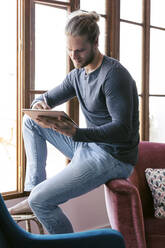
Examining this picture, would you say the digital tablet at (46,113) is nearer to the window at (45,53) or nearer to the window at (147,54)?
the window at (45,53)

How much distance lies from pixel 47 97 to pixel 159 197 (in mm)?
942

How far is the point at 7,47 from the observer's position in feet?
9.40

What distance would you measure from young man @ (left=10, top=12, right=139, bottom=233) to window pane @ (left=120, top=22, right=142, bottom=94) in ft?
4.76

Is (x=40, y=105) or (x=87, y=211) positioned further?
(x=87, y=211)

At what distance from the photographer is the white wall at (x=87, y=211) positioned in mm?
3254

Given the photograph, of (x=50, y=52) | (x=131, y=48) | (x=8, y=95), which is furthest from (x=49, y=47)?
(x=131, y=48)

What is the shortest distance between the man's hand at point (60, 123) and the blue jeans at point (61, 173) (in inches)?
7.3

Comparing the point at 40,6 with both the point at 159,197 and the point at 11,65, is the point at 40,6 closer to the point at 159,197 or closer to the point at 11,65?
the point at 11,65

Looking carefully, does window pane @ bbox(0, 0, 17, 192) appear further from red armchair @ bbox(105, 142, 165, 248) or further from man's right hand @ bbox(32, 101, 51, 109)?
red armchair @ bbox(105, 142, 165, 248)

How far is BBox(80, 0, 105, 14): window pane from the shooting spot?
3401 millimetres

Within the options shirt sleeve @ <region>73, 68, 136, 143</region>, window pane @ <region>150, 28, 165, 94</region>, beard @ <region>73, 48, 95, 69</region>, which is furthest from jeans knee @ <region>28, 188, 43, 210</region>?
window pane @ <region>150, 28, 165, 94</region>

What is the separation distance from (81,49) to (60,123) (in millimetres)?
399

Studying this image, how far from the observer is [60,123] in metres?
2.03

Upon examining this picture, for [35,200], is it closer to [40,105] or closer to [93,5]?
[40,105]
